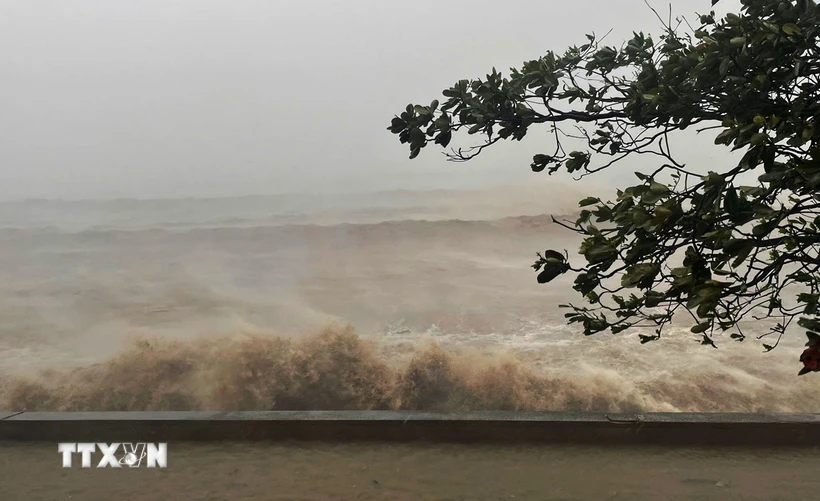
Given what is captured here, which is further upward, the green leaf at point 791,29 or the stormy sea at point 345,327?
the green leaf at point 791,29

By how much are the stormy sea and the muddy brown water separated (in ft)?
1.11

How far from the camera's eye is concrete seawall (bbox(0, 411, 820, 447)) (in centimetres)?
208

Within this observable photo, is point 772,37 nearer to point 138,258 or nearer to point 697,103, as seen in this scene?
point 697,103

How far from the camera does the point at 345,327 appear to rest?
2.44m

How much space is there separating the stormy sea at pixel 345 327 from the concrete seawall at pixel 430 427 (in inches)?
7.6

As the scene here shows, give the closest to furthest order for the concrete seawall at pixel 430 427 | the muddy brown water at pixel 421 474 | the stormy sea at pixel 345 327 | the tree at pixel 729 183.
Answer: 1. the tree at pixel 729 183
2. the muddy brown water at pixel 421 474
3. the concrete seawall at pixel 430 427
4. the stormy sea at pixel 345 327

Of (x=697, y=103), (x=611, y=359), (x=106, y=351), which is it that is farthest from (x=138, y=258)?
(x=697, y=103)

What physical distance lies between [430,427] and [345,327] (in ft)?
1.86

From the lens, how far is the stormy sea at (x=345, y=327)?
238 cm

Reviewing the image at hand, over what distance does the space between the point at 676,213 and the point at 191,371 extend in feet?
7.43

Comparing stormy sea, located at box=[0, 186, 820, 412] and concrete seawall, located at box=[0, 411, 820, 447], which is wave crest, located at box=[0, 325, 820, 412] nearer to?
stormy sea, located at box=[0, 186, 820, 412]

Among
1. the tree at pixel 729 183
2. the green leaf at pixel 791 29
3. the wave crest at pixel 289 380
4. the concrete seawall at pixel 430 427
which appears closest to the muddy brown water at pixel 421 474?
the concrete seawall at pixel 430 427

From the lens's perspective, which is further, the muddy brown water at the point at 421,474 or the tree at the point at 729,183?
the muddy brown water at the point at 421,474

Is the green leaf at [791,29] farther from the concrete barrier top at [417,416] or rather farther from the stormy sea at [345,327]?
the stormy sea at [345,327]
